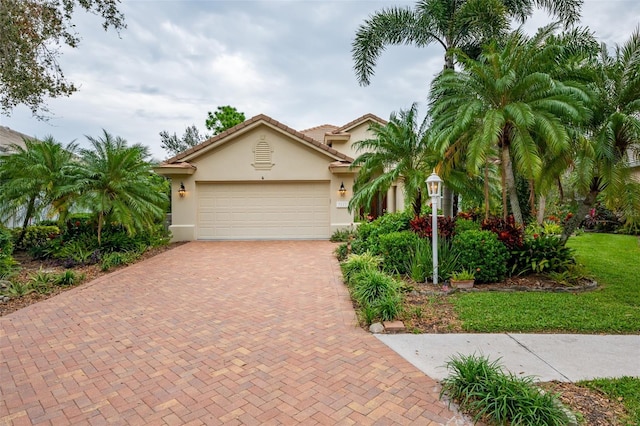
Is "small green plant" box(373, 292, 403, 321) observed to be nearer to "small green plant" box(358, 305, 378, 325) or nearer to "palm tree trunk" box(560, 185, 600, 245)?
"small green plant" box(358, 305, 378, 325)

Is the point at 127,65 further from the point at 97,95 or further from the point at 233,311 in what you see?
the point at 233,311

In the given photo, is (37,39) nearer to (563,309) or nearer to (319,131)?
(563,309)

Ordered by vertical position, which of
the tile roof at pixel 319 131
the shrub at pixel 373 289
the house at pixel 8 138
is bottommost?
the shrub at pixel 373 289

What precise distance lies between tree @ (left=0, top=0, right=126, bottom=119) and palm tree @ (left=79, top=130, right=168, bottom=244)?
7.08ft

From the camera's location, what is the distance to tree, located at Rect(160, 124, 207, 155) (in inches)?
1220

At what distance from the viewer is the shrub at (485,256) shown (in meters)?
7.09

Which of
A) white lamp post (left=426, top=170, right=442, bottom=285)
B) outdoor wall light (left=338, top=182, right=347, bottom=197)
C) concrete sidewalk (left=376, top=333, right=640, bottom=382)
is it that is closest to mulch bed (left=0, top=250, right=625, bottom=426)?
concrete sidewalk (left=376, top=333, right=640, bottom=382)

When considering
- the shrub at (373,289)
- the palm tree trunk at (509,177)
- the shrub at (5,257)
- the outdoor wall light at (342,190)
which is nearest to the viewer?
the shrub at (373,289)

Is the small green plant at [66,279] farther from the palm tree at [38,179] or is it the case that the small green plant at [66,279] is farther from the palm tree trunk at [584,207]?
the palm tree trunk at [584,207]

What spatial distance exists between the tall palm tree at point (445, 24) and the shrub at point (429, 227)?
108 inches

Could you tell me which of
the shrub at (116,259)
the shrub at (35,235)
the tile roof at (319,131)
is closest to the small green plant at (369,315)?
the shrub at (116,259)

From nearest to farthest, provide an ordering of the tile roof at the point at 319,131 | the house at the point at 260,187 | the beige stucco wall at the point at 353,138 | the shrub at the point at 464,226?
the shrub at the point at 464,226 < the house at the point at 260,187 < the beige stucco wall at the point at 353,138 < the tile roof at the point at 319,131

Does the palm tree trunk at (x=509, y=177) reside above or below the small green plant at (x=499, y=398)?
above

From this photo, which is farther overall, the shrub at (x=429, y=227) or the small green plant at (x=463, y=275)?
the shrub at (x=429, y=227)
